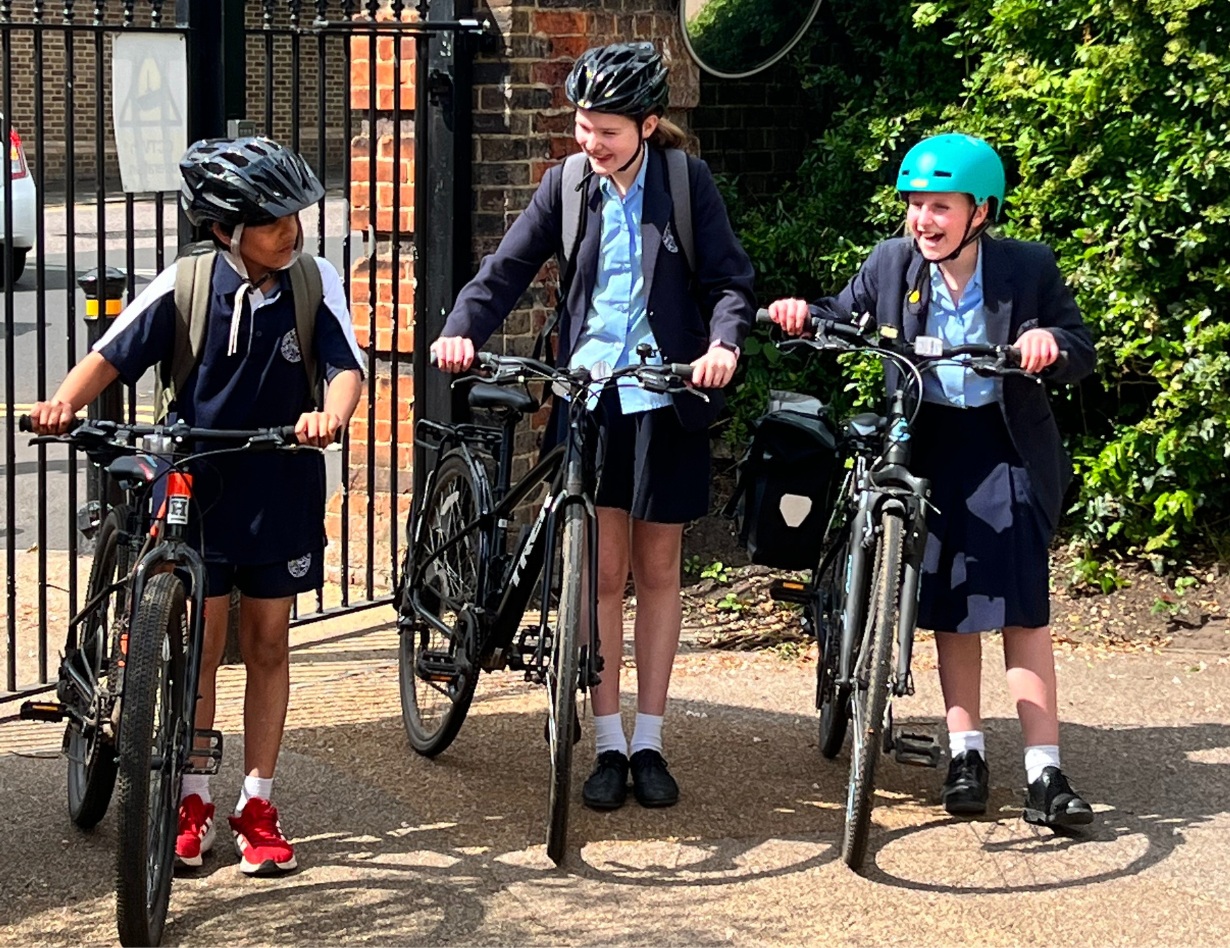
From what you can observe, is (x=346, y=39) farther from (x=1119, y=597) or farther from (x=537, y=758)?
(x=1119, y=597)

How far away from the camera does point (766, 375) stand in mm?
7449

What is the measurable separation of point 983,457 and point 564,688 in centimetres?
126

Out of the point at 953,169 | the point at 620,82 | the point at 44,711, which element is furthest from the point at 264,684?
the point at 953,169

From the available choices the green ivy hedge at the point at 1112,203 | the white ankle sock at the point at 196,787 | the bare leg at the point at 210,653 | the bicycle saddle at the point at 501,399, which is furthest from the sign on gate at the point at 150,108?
the green ivy hedge at the point at 1112,203

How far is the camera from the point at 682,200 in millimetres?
4805

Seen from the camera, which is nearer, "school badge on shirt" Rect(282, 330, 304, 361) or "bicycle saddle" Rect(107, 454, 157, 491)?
"bicycle saddle" Rect(107, 454, 157, 491)

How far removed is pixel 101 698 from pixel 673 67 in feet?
12.8

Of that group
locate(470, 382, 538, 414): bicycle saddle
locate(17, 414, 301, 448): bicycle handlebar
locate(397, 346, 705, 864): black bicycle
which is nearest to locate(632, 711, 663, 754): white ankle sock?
locate(397, 346, 705, 864): black bicycle

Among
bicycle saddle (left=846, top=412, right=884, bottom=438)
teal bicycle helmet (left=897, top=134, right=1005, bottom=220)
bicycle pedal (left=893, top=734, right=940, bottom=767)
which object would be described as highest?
teal bicycle helmet (left=897, top=134, right=1005, bottom=220)

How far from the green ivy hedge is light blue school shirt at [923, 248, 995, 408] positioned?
1913mm

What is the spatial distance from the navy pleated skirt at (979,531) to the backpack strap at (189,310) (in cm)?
183

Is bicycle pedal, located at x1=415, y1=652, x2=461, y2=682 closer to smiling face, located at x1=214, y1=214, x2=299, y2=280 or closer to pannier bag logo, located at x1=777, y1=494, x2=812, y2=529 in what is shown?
pannier bag logo, located at x1=777, y1=494, x2=812, y2=529

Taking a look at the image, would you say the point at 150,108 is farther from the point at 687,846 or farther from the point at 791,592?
the point at 687,846

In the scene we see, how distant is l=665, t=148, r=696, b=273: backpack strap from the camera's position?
4.80m
